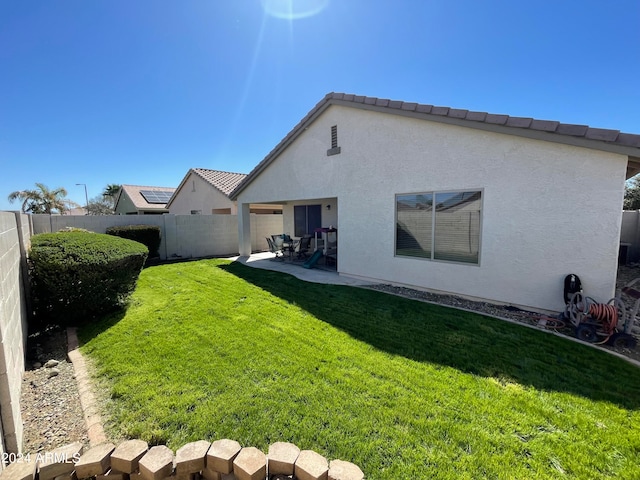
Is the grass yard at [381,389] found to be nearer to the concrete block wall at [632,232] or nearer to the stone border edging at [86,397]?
the stone border edging at [86,397]

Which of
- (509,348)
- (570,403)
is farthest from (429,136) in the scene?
(570,403)

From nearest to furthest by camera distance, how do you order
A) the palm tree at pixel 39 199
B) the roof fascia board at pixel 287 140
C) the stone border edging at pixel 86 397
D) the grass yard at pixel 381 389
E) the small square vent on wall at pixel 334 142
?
the grass yard at pixel 381 389 < the stone border edging at pixel 86 397 < the small square vent on wall at pixel 334 142 < the roof fascia board at pixel 287 140 < the palm tree at pixel 39 199

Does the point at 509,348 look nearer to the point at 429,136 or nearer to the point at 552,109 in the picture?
the point at 429,136

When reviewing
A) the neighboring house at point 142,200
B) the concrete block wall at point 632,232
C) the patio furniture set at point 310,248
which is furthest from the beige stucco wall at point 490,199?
the neighboring house at point 142,200

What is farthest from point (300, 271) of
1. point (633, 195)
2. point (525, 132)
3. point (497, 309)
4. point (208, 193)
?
point (633, 195)

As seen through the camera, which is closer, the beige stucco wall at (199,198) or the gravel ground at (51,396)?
the gravel ground at (51,396)

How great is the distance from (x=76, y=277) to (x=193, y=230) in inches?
396

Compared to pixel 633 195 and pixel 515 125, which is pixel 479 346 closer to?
pixel 515 125

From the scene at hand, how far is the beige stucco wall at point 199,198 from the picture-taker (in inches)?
741

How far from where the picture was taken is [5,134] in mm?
18984

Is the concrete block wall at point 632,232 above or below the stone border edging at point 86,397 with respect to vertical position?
above

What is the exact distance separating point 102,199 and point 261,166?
59.0 meters

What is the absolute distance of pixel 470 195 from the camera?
6.87 m

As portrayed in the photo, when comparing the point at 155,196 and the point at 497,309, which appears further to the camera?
the point at 155,196
